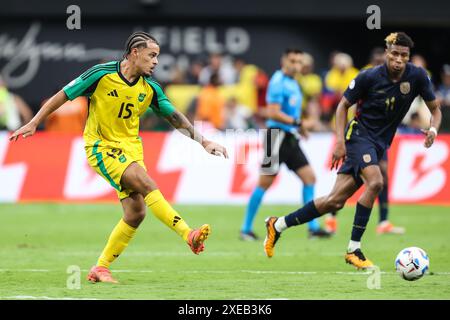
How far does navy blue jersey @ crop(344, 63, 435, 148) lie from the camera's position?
1155 centimetres

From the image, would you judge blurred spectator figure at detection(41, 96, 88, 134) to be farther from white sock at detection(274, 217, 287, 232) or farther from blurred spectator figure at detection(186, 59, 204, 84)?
white sock at detection(274, 217, 287, 232)

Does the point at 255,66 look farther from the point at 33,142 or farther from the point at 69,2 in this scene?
the point at 33,142

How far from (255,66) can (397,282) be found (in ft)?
57.0

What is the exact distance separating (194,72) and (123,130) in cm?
1605

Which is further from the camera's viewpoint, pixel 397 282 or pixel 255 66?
pixel 255 66

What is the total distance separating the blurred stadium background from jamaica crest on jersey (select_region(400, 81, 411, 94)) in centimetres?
196

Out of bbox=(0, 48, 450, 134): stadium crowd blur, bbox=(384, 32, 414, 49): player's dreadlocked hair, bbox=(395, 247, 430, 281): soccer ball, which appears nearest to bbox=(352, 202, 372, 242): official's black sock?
bbox=(395, 247, 430, 281): soccer ball

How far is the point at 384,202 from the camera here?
15.8m

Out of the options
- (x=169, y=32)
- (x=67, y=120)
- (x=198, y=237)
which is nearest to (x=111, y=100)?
(x=198, y=237)

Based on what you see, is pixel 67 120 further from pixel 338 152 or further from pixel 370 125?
pixel 338 152

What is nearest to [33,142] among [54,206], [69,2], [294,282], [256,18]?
[54,206]

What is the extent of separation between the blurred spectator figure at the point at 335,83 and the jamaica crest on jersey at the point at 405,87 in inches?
445

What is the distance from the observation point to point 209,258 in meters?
12.9

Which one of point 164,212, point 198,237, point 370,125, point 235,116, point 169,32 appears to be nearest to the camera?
point 198,237
